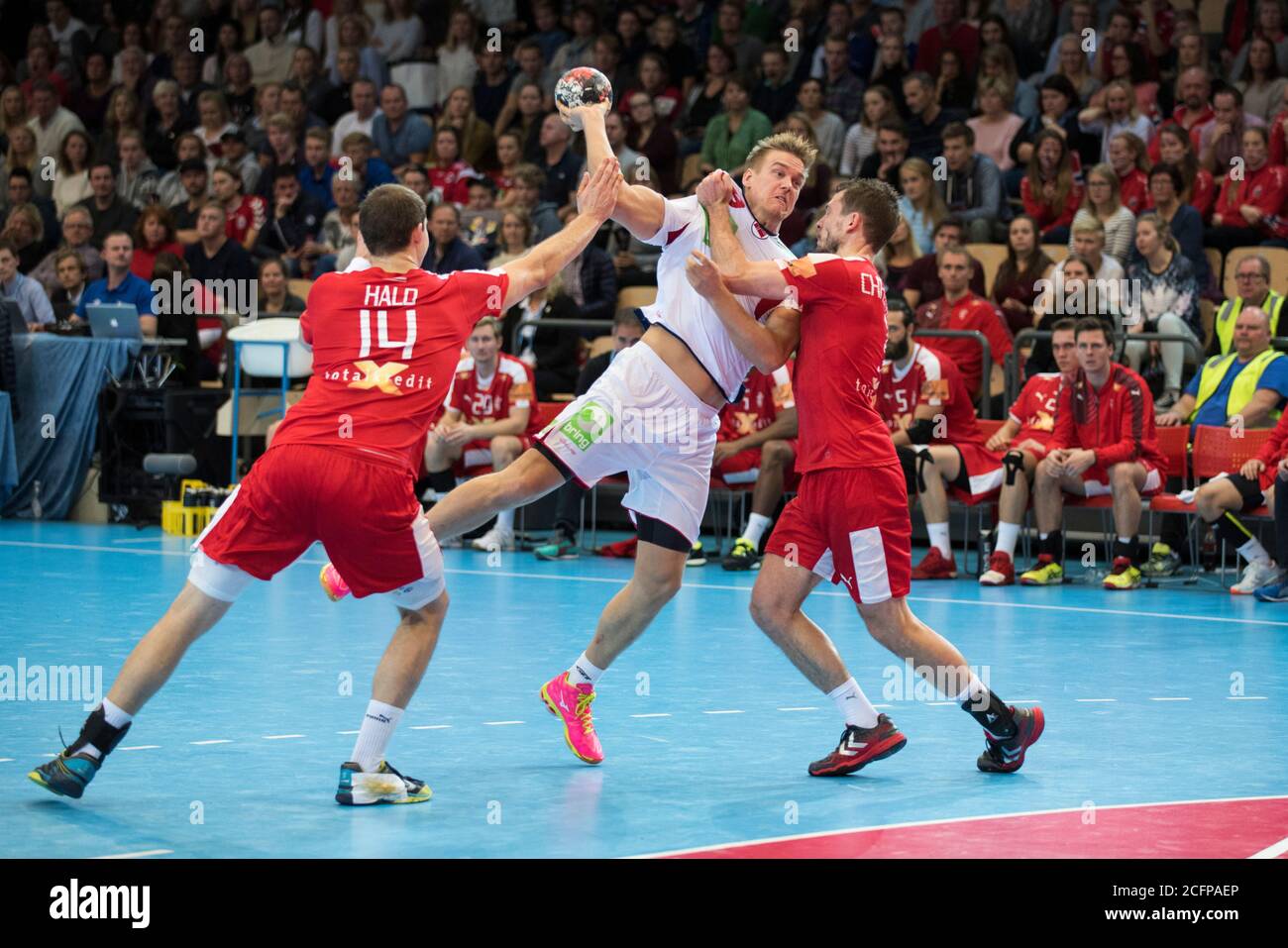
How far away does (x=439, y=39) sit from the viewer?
20344mm

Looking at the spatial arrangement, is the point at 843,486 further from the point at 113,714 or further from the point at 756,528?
the point at 756,528

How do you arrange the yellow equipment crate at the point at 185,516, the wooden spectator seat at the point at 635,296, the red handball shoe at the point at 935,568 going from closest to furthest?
the red handball shoe at the point at 935,568
the yellow equipment crate at the point at 185,516
the wooden spectator seat at the point at 635,296

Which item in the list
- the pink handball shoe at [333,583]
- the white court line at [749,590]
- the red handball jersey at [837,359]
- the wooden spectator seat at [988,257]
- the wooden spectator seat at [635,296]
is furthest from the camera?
the wooden spectator seat at [635,296]

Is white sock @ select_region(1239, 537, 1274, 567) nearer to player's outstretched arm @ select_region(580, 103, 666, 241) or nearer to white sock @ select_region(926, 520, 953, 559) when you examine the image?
white sock @ select_region(926, 520, 953, 559)

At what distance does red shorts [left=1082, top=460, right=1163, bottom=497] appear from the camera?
11.9 m

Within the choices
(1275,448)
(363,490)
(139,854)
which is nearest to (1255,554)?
(1275,448)

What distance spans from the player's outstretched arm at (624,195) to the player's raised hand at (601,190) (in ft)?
0.15

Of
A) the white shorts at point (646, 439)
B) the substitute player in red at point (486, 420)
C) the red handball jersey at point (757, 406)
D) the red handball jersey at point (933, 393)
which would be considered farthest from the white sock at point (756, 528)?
the white shorts at point (646, 439)

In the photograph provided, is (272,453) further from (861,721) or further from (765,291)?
(861,721)

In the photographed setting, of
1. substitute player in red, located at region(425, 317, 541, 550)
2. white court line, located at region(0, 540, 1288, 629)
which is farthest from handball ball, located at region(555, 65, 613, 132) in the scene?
substitute player in red, located at region(425, 317, 541, 550)

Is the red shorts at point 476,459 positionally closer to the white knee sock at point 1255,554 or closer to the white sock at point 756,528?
the white sock at point 756,528

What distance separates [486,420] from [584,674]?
284 inches

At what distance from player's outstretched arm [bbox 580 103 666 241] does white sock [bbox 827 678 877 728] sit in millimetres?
1786

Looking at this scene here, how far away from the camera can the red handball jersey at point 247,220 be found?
1781 cm
